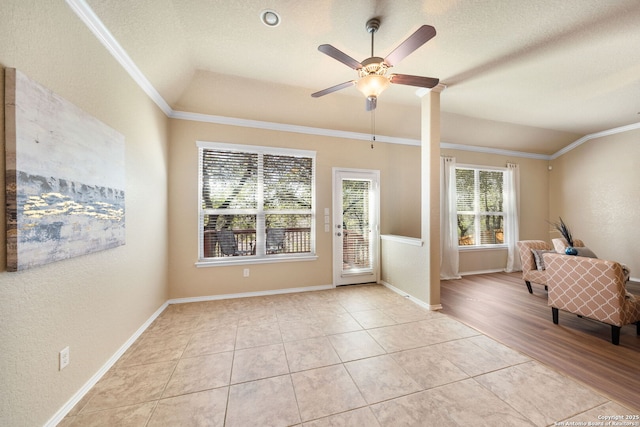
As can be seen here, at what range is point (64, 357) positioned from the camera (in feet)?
5.07

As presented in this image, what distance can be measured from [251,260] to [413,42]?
3.32 meters

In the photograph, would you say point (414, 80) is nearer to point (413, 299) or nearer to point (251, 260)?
point (413, 299)

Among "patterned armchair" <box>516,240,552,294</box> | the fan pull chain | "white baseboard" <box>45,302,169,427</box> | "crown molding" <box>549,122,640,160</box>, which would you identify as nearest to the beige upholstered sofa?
"patterned armchair" <box>516,240,552,294</box>

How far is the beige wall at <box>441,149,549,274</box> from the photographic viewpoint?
5.07 m

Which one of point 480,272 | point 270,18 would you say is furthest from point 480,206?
point 270,18

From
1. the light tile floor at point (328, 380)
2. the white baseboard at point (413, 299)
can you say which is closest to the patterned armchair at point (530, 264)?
the white baseboard at point (413, 299)

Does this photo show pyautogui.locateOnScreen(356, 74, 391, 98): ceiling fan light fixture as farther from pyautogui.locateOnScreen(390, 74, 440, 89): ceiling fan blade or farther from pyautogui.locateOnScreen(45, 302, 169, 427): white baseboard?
pyautogui.locateOnScreen(45, 302, 169, 427): white baseboard

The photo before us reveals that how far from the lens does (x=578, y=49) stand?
2434mm

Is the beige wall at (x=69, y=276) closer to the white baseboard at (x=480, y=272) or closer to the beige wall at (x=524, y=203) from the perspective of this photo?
the beige wall at (x=524, y=203)

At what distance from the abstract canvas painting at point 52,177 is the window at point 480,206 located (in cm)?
577

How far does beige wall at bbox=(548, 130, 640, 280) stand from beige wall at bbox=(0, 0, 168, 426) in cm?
839

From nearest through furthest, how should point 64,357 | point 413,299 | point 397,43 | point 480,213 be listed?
1. point 64,357
2. point 397,43
3. point 413,299
4. point 480,213

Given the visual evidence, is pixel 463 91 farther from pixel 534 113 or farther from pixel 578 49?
pixel 534 113

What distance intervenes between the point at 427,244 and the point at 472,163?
10.3ft
